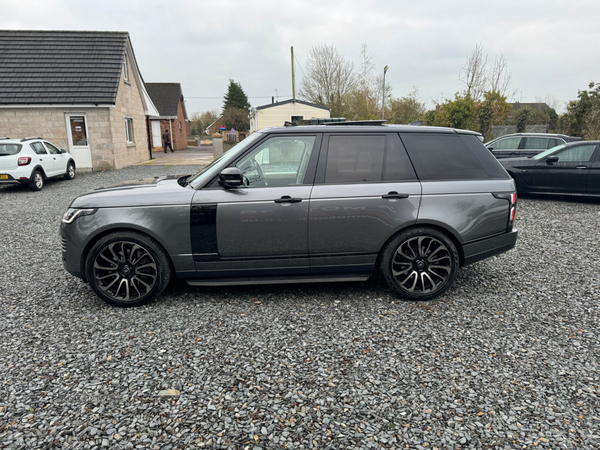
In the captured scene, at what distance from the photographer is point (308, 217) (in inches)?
159

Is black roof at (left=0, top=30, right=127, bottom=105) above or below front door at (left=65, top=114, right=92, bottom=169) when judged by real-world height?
above

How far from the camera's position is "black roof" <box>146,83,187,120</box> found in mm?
38812

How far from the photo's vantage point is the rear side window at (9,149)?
12.3 m

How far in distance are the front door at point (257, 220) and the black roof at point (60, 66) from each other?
643 inches

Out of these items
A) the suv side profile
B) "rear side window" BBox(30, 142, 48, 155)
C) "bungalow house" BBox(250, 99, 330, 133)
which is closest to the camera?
the suv side profile

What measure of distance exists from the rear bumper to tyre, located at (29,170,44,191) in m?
13.0

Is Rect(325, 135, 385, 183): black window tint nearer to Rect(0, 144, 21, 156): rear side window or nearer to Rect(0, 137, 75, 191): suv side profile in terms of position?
Rect(0, 137, 75, 191): suv side profile

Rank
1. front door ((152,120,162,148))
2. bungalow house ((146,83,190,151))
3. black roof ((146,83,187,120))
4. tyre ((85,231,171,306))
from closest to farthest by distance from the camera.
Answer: tyre ((85,231,171,306)) → front door ((152,120,162,148)) → bungalow house ((146,83,190,151)) → black roof ((146,83,187,120))

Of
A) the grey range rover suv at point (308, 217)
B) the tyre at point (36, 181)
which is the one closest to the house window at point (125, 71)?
the tyre at point (36, 181)

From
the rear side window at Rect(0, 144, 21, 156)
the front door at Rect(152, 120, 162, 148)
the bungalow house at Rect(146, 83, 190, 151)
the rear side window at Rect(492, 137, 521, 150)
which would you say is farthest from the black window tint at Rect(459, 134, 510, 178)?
the front door at Rect(152, 120, 162, 148)

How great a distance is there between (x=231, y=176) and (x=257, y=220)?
49 cm

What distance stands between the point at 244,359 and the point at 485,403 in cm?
175

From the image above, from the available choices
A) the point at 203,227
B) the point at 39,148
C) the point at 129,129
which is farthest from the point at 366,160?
the point at 129,129

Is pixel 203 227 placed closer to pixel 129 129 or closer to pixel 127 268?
pixel 127 268
